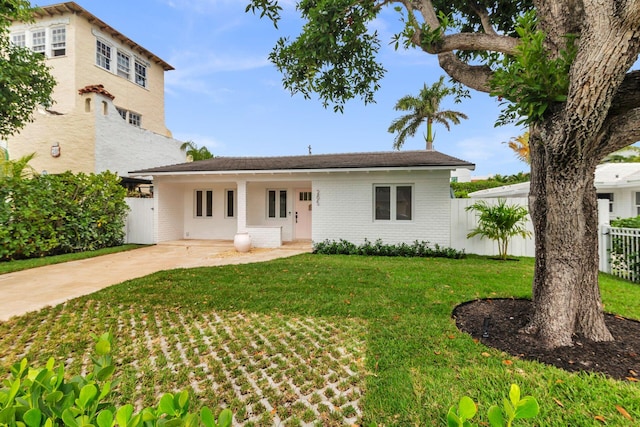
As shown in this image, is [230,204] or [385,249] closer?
[385,249]

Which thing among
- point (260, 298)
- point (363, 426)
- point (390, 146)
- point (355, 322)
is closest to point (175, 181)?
point (260, 298)

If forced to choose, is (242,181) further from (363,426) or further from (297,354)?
Answer: (363,426)

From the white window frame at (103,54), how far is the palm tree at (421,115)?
19.7 meters

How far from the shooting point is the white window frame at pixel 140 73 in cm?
1948

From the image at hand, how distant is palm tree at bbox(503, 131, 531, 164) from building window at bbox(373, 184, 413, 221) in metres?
22.8

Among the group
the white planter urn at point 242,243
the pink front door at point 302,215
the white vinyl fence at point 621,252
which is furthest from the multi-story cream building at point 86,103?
the white vinyl fence at point 621,252

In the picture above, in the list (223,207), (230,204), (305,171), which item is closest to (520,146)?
(305,171)

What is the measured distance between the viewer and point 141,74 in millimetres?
20016

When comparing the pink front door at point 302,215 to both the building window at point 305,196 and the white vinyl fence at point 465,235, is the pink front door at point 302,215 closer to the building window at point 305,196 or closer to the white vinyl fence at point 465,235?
the building window at point 305,196

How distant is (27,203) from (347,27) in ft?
35.5

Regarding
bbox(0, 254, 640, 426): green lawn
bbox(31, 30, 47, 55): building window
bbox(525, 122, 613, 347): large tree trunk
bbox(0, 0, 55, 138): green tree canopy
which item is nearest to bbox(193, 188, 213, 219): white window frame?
bbox(0, 0, 55, 138): green tree canopy

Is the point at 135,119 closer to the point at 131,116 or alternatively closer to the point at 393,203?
the point at 131,116

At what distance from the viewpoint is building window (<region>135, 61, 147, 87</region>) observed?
19.6 meters

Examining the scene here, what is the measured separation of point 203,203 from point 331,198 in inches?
277
